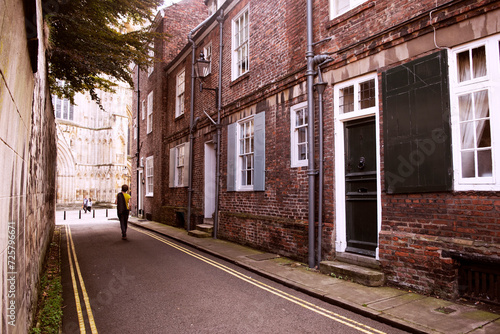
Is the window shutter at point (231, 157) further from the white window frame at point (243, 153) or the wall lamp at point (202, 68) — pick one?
the wall lamp at point (202, 68)

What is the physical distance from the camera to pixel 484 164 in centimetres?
483

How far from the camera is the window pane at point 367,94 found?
21.6 ft

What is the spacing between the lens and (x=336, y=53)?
711cm

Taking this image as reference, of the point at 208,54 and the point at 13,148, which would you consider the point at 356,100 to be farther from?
the point at 208,54

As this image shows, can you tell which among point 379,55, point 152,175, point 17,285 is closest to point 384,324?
point 17,285

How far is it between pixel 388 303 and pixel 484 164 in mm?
2384

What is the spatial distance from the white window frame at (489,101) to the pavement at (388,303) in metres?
1.68

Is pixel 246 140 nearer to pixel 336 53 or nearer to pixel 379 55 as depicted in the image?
pixel 336 53

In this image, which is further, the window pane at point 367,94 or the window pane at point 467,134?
the window pane at point 367,94

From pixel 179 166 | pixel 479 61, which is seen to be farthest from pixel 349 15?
pixel 179 166

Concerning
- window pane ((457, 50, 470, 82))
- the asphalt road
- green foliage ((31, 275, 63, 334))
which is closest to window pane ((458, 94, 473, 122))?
window pane ((457, 50, 470, 82))

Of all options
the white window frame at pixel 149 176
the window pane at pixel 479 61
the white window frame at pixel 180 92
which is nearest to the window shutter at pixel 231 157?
the white window frame at pixel 180 92

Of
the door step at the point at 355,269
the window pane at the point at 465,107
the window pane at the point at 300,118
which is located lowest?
the door step at the point at 355,269

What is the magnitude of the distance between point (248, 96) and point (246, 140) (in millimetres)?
1338
